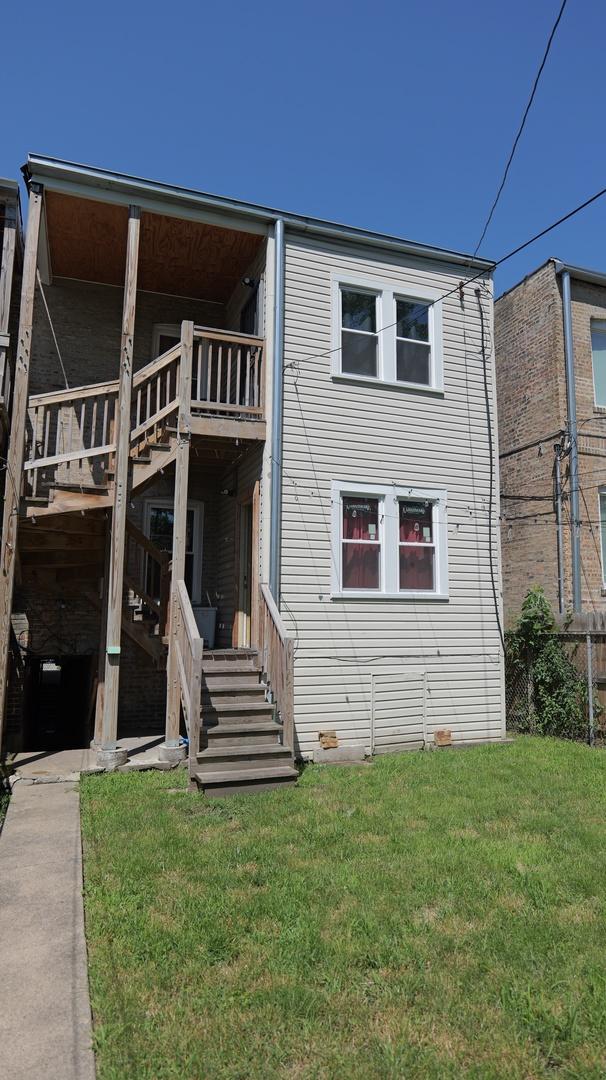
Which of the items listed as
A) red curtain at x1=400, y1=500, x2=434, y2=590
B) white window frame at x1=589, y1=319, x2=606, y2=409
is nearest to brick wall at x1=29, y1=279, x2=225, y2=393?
red curtain at x1=400, y1=500, x2=434, y2=590

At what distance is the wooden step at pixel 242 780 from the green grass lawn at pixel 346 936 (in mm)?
218

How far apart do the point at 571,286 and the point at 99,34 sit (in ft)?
29.1

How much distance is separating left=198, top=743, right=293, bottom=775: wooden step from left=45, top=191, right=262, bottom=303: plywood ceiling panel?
23.1 ft

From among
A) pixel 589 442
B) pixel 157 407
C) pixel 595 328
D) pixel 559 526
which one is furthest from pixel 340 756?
pixel 595 328

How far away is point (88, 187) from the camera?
8438mm

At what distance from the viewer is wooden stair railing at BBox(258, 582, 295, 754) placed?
722 cm

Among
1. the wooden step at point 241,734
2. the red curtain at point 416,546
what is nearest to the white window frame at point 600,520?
the red curtain at point 416,546

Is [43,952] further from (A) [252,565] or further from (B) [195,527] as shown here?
(B) [195,527]

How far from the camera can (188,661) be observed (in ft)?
24.4

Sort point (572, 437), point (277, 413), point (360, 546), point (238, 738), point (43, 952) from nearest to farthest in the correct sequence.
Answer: point (43, 952) → point (238, 738) → point (277, 413) → point (360, 546) → point (572, 437)

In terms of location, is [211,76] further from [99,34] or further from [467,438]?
[467,438]

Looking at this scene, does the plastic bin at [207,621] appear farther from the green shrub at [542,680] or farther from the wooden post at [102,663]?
the green shrub at [542,680]

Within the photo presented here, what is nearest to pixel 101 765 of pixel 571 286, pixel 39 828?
pixel 39 828

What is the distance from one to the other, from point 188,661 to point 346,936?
4129mm
